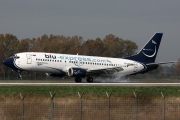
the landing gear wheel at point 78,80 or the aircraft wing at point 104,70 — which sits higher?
the aircraft wing at point 104,70

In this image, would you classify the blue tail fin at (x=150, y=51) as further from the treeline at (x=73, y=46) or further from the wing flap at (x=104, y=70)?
the treeline at (x=73, y=46)

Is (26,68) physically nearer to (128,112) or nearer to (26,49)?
(128,112)

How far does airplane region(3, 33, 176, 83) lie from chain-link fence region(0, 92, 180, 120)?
3071 cm

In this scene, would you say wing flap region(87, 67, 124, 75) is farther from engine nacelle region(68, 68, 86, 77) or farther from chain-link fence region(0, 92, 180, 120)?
chain-link fence region(0, 92, 180, 120)

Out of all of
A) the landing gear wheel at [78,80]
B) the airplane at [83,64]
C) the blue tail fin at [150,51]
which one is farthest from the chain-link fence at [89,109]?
the blue tail fin at [150,51]

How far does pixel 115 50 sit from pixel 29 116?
314ft

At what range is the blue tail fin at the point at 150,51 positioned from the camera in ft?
249

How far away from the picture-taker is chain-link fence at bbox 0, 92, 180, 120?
28984 mm

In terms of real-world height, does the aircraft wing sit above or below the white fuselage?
below

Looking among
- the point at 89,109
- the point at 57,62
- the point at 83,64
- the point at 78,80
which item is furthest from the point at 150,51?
the point at 89,109

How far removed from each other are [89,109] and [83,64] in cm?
3868

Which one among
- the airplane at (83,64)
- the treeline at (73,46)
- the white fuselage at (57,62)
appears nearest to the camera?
the white fuselage at (57,62)

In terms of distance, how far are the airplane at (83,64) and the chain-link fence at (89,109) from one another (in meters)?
30.7

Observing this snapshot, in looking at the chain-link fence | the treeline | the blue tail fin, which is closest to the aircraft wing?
the blue tail fin
